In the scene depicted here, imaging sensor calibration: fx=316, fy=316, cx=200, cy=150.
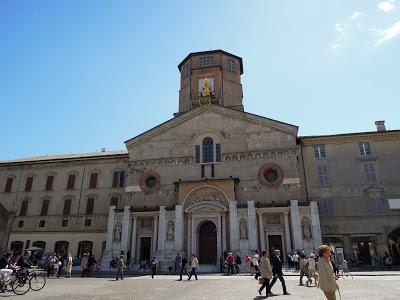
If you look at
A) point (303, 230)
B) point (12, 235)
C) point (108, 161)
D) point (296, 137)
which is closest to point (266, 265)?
point (303, 230)

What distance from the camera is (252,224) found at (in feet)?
86.8

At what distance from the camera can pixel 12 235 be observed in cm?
3597

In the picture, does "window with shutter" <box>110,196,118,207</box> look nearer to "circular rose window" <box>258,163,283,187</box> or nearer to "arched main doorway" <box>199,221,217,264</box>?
"arched main doorway" <box>199,221,217,264</box>

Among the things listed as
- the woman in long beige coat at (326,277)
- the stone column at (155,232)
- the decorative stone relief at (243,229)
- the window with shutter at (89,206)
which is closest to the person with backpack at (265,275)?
the woman in long beige coat at (326,277)

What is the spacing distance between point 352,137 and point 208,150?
44.6 feet

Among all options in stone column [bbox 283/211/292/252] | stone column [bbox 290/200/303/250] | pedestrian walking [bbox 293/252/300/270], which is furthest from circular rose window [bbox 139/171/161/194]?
pedestrian walking [bbox 293/252/300/270]

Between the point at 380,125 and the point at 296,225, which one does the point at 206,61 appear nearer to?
the point at 380,125

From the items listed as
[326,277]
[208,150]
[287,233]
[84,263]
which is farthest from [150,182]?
[326,277]

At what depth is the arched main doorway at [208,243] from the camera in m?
27.8

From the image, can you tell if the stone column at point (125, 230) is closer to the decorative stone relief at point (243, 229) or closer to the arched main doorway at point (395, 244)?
the decorative stone relief at point (243, 229)

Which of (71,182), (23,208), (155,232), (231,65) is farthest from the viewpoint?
(23,208)

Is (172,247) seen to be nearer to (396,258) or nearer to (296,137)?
(296,137)

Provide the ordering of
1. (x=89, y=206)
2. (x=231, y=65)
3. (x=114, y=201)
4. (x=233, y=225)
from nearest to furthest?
(x=233, y=225) → (x=114, y=201) → (x=89, y=206) → (x=231, y=65)

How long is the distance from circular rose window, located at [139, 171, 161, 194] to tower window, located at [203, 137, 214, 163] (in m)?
4.99
